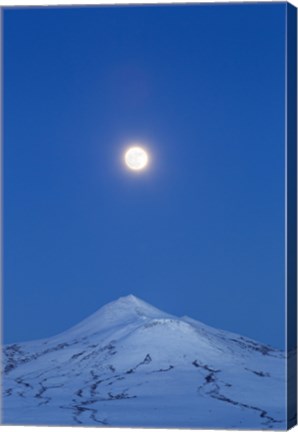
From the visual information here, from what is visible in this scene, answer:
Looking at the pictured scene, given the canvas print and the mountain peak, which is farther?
the mountain peak

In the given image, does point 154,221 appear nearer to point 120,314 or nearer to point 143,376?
point 120,314

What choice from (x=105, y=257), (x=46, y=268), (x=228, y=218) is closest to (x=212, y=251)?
(x=228, y=218)

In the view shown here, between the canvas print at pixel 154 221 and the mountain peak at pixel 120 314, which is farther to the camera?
the mountain peak at pixel 120 314

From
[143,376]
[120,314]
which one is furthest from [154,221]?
[143,376]

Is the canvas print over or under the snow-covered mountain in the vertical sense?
over

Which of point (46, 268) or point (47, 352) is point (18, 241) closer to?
point (46, 268)

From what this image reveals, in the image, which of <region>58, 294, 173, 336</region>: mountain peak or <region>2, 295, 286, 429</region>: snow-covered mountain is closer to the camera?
<region>2, 295, 286, 429</region>: snow-covered mountain
